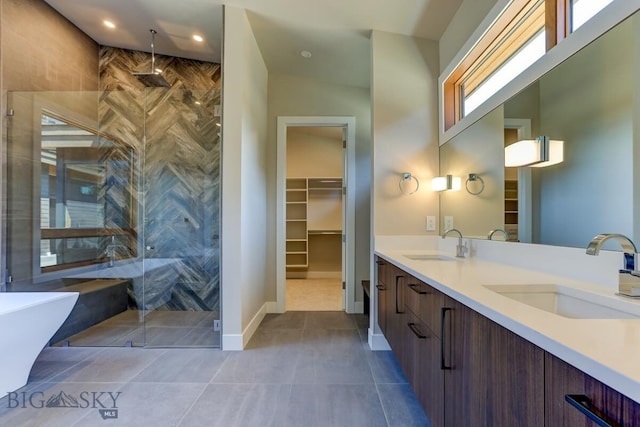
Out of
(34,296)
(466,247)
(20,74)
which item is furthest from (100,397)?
(20,74)

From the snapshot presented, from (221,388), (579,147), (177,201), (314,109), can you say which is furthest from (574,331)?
(177,201)

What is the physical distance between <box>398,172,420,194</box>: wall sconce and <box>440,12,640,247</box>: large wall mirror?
761mm

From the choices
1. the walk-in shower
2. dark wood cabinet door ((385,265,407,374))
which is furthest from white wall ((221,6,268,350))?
dark wood cabinet door ((385,265,407,374))

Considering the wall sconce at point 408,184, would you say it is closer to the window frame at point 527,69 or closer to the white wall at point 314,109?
the window frame at point 527,69

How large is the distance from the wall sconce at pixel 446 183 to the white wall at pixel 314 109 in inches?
43.4

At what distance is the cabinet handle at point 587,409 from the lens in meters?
0.45

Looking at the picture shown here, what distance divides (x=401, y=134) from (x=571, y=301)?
179 cm

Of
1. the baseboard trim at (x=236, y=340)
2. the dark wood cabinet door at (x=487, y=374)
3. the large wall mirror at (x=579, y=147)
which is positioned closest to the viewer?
the dark wood cabinet door at (x=487, y=374)

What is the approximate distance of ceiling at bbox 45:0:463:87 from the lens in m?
2.28

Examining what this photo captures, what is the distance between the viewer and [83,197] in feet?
10.7

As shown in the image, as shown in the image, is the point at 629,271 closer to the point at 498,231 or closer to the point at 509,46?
the point at 498,231

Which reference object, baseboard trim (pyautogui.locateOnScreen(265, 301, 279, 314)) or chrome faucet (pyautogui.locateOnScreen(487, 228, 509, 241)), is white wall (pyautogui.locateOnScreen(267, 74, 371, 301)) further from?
chrome faucet (pyautogui.locateOnScreen(487, 228, 509, 241))

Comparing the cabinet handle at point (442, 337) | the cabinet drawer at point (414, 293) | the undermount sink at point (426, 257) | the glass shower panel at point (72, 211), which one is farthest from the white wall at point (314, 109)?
the cabinet handle at point (442, 337)

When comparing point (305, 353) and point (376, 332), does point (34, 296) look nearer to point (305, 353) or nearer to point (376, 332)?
point (305, 353)
